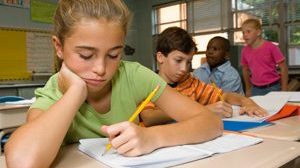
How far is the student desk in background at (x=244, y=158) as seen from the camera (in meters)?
0.61

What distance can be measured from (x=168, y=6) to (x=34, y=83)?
9.21ft

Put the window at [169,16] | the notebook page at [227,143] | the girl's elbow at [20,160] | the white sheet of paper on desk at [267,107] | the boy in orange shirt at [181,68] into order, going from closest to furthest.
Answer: the girl's elbow at [20,160] → the notebook page at [227,143] → the white sheet of paper on desk at [267,107] → the boy in orange shirt at [181,68] → the window at [169,16]

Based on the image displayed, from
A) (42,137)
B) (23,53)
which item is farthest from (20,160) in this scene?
(23,53)

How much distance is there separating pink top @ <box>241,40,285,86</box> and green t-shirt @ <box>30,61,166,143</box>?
2.44 metres

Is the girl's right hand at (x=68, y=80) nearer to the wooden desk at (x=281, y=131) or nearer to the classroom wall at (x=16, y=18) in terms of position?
the wooden desk at (x=281, y=131)

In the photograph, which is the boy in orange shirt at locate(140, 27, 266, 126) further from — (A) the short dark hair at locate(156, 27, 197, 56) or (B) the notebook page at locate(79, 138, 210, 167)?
(B) the notebook page at locate(79, 138, 210, 167)

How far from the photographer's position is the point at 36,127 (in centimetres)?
67

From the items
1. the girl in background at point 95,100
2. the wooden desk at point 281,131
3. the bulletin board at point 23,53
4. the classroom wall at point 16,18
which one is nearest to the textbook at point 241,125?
the wooden desk at point 281,131

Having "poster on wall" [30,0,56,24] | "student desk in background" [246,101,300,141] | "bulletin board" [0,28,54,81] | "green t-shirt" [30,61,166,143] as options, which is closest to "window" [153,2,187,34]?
"poster on wall" [30,0,56,24]

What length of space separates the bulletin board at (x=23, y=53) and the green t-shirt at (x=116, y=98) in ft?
12.8

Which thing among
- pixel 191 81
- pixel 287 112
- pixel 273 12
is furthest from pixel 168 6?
pixel 287 112

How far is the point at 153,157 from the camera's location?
2.12ft

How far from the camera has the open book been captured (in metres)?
0.62

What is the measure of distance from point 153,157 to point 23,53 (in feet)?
14.6
